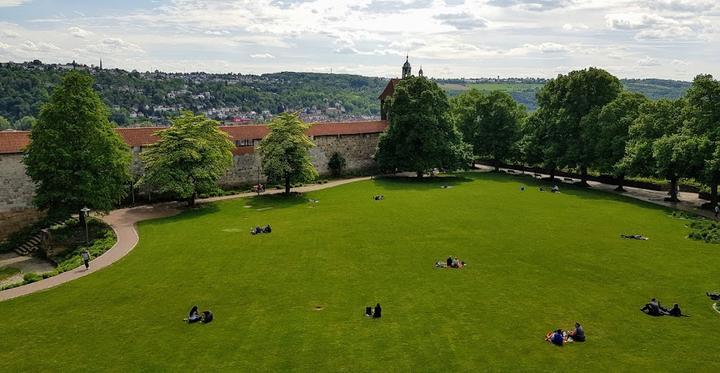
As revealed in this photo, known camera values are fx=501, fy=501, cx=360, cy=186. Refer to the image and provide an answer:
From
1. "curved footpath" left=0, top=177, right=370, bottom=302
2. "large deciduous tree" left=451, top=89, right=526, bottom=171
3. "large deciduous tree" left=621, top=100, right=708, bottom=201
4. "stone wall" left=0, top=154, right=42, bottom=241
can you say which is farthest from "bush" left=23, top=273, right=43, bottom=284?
"large deciduous tree" left=451, top=89, right=526, bottom=171

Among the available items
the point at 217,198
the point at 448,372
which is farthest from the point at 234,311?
the point at 217,198

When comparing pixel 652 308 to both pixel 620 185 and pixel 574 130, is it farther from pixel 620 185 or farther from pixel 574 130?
pixel 574 130

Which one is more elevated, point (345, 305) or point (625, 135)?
point (625, 135)

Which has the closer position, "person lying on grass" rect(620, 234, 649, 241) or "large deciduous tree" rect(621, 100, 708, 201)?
"person lying on grass" rect(620, 234, 649, 241)

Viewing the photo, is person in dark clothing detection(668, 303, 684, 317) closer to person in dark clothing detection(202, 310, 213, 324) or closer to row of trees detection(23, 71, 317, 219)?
person in dark clothing detection(202, 310, 213, 324)

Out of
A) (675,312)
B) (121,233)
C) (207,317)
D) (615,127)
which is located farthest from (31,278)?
(615,127)

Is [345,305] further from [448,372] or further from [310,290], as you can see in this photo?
[448,372]

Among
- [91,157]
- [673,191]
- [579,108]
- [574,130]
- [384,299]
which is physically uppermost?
[579,108]
